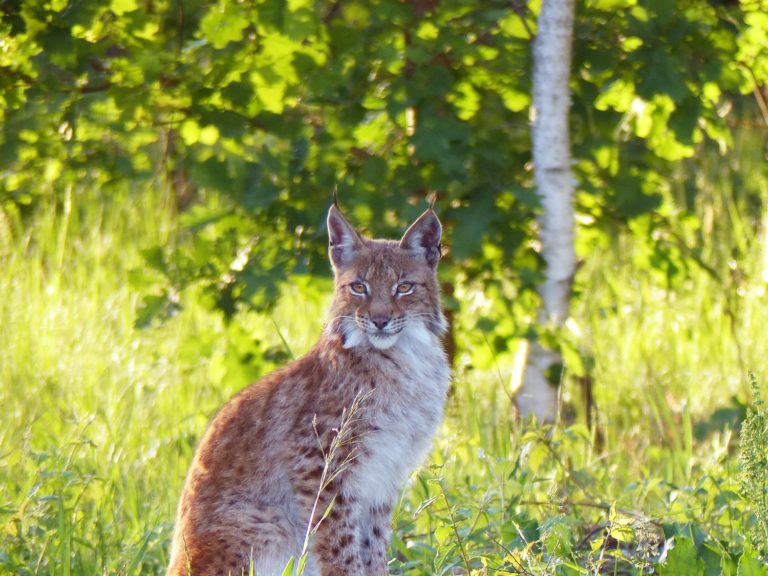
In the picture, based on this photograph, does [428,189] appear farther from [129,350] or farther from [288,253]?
[129,350]

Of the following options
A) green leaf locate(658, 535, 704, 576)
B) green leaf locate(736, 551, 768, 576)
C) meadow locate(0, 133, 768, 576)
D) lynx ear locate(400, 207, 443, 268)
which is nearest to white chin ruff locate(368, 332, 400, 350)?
lynx ear locate(400, 207, 443, 268)

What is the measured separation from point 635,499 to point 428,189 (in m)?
1.84

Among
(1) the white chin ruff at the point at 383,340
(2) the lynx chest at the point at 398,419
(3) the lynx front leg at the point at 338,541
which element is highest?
(1) the white chin ruff at the point at 383,340

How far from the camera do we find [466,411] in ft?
22.4

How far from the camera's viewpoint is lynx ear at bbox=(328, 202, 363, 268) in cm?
469

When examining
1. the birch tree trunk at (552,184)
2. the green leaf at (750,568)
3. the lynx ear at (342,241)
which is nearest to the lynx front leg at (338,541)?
the lynx ear at (342,241)

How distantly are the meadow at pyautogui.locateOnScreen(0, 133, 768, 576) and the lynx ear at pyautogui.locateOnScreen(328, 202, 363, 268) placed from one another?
755 mm

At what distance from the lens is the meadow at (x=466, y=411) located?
4465 mm

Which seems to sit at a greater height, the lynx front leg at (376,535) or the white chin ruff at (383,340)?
the white chin ruff at (383,340)

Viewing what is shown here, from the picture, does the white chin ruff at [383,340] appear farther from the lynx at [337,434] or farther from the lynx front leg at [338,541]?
the lynx front leg at [338,541]

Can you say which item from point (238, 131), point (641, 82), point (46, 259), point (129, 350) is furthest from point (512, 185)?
point (46, 259)

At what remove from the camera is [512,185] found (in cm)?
625

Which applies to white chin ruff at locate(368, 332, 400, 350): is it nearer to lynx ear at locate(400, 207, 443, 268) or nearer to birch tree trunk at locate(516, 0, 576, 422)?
lynx ear at locate(400, 207, 443, 268)

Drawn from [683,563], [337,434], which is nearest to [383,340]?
[337,434]
